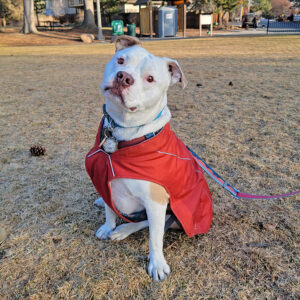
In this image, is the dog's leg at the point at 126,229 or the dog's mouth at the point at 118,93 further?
the dog's leg at the point at 126,229

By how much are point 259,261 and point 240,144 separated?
7.13 ft

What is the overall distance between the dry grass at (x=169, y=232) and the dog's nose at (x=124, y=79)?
127 centimetres

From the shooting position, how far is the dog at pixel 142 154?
192 centimetres

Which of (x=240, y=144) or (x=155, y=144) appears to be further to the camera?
(x=240, y=144)

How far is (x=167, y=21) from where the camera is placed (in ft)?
83.7

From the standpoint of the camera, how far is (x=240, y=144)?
414 centimetres

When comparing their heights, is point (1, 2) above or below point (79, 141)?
above

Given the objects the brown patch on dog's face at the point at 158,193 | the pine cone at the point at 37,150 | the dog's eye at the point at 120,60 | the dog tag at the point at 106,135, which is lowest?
the pine cone at the point at 37,150

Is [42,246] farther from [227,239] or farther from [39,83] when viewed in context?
[39,83]

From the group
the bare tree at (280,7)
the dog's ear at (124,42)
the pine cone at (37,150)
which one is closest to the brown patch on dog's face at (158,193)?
the dog's ear at (124,42)

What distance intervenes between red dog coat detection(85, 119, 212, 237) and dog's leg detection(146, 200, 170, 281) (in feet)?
0.39

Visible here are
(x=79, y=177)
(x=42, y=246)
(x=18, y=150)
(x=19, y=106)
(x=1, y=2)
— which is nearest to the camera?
(x=42, y=246)

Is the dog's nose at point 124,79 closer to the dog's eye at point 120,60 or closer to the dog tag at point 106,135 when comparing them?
the dog's eye at point 120,60

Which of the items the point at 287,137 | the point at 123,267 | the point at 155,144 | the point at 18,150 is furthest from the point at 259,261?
the point at 18,150
